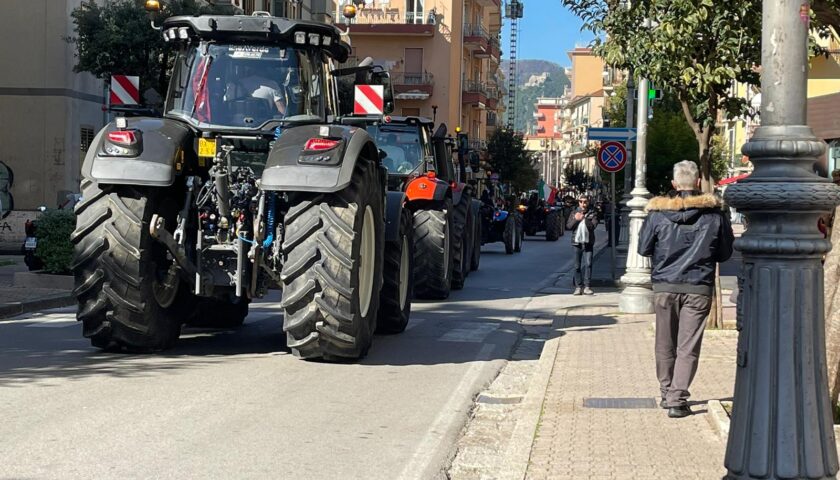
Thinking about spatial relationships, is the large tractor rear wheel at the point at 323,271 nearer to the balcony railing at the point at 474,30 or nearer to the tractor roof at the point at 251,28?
the tractor roof at the point at 251,28

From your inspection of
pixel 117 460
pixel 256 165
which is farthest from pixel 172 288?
pixel 117 460

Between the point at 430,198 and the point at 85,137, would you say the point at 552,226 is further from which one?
the point at 430,198

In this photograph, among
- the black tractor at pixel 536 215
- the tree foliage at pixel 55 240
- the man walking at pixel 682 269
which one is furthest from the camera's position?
the black tractor at pixel 536 215

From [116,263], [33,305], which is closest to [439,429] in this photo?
[116,263]

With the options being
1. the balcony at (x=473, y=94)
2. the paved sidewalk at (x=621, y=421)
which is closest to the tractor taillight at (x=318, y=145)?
the paved sidewalk at (x=621, y=421)

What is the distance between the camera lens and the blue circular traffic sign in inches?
907

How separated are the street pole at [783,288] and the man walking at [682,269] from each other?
11.1ft

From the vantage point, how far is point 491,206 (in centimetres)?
3366

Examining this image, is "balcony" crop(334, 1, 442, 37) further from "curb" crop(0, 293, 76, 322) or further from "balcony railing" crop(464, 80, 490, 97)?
"curb" crop(0, 293, 76, 322)

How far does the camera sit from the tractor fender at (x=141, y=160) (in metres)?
9.55

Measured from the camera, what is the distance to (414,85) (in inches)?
2835

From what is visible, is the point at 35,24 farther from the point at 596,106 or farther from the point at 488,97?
the point at 596,106

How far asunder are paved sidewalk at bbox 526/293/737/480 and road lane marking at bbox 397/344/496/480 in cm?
62

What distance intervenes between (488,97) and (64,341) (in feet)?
246
